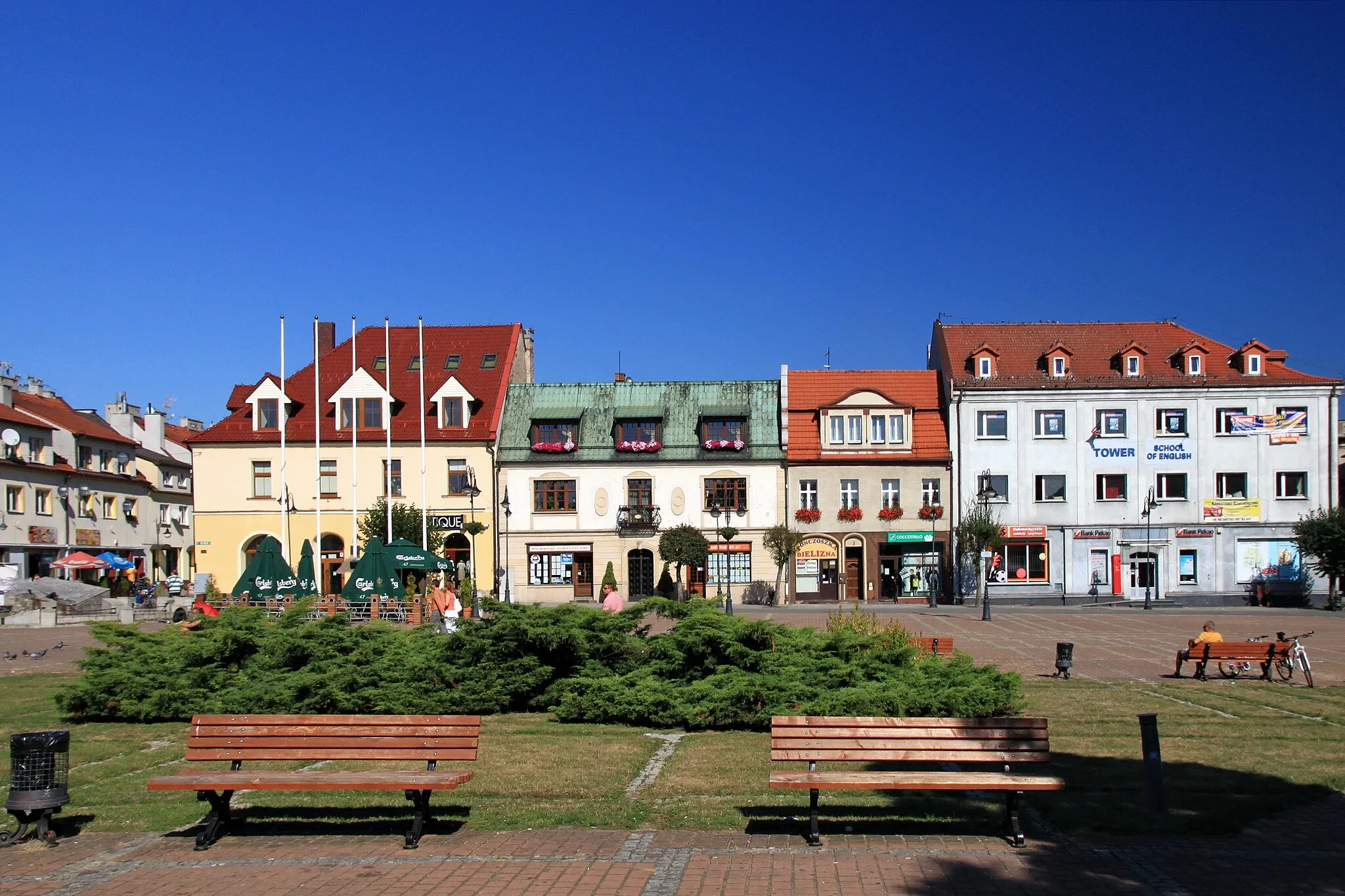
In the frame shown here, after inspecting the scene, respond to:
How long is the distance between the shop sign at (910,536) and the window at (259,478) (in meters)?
28.2

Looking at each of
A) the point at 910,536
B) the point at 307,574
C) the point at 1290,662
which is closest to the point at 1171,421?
the point at 910,536

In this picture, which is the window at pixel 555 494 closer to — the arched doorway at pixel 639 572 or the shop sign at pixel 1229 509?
the arched doorway at pixel 639 572

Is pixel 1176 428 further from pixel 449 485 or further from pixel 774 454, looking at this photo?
pixel 449 485

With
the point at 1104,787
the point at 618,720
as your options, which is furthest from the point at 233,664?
the point at 1104,787

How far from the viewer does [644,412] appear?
53625 millimetres

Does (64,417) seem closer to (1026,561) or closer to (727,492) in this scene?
(727,492)

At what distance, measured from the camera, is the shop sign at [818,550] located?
168 ft

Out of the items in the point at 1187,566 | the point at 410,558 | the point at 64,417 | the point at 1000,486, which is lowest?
the point at 1187,566

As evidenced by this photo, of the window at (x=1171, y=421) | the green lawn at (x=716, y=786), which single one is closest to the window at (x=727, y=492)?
the window at (x=1171, y=421)

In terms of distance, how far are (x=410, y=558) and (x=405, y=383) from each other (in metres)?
20.7

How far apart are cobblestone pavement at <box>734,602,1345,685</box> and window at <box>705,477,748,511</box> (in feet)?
16.6

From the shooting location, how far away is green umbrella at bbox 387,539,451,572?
35094 mm

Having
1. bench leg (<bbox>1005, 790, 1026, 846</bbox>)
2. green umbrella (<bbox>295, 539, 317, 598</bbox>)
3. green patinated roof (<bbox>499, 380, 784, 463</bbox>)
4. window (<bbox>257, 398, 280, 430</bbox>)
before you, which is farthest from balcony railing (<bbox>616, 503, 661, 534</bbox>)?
bench leg (<bbox>1005, 790, 1026, 846</bbox>)

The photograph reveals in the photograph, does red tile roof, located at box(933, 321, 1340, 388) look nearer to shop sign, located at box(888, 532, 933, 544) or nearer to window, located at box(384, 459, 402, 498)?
shop sign, located at box(888, 532, 933, 544)
